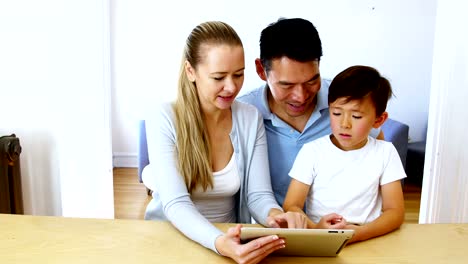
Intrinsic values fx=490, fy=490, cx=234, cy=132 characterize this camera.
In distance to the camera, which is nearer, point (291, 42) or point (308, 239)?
point (308, 239)

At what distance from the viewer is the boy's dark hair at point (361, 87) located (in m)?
1.37

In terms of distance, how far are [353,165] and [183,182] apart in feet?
1.61

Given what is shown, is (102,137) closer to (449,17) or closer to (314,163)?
(314,163)

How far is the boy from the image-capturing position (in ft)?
4.52

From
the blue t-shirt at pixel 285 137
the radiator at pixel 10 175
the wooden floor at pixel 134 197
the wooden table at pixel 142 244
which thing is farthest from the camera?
the wooden floor at pixel 134 197

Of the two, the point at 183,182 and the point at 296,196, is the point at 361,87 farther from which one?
the point at 183,182

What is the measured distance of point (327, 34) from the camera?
413 centimetres

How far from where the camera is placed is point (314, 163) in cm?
143

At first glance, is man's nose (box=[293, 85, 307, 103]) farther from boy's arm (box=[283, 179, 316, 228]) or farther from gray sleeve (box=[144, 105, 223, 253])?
gray sleeve (box=[144, 105, 223, 253])

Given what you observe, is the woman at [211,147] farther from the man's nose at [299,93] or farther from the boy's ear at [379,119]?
the boy's ear at [379,119]

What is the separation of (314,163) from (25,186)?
1480 millimetres

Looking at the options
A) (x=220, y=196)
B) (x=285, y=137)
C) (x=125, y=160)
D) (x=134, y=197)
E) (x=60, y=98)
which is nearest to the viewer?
(x=220, y=196)

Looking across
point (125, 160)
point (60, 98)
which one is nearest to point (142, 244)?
point (60, 98)

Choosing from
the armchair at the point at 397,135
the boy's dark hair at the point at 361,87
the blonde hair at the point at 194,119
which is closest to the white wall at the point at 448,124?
the armchair at the point at 397,135
